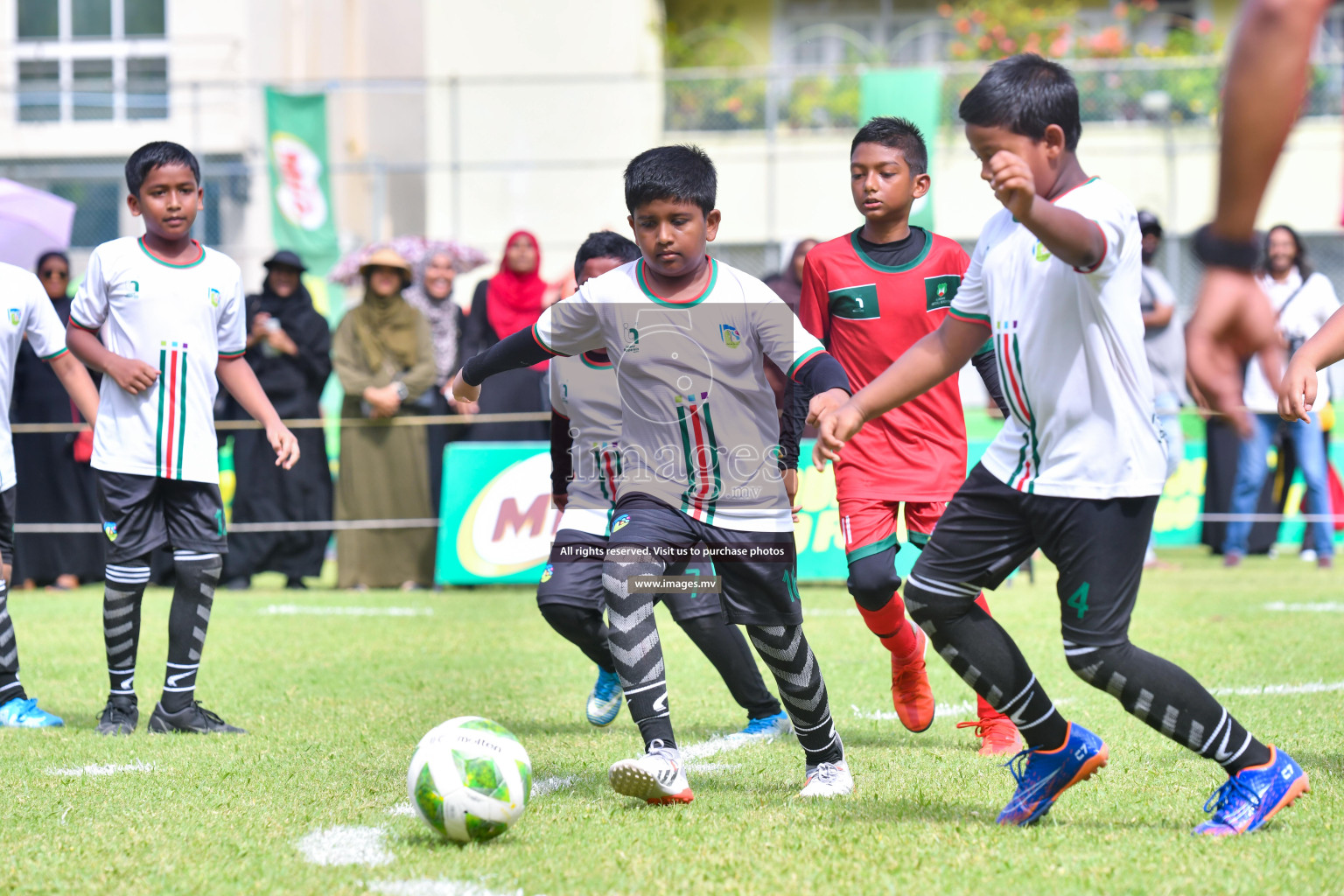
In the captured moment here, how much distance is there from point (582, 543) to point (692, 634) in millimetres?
515

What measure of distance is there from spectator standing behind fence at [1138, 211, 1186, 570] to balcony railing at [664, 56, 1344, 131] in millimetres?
5931

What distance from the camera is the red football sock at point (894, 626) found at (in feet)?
16.3

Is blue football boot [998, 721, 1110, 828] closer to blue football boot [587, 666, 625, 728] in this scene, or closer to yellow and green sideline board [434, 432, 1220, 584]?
blue football boot [587, 666, 625, 728]

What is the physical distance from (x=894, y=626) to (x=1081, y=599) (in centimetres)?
145

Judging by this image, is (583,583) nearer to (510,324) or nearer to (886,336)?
(886,336)

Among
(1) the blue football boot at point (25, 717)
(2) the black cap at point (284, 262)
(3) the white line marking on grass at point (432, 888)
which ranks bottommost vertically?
(1) the blue football boot at point (25, 717)

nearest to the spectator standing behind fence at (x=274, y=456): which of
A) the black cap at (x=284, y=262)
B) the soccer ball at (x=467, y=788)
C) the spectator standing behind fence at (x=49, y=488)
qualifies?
the black cap at (x=284, y=262)

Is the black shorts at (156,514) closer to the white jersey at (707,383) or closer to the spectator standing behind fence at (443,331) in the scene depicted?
the white jersey at (707,383)

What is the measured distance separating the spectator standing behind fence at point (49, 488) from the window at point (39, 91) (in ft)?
23.8

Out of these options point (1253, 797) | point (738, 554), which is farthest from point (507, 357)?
point (1253, 797)

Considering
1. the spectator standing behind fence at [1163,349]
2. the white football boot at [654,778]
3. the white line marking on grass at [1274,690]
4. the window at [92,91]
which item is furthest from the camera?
the window at [92,91]

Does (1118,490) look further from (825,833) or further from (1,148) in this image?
(1,148)

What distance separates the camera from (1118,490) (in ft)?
11.5

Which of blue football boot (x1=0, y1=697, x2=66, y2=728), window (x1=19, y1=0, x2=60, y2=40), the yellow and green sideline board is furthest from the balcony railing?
blue football boot (x1=0, y1=697, x2=66, y2=728)
